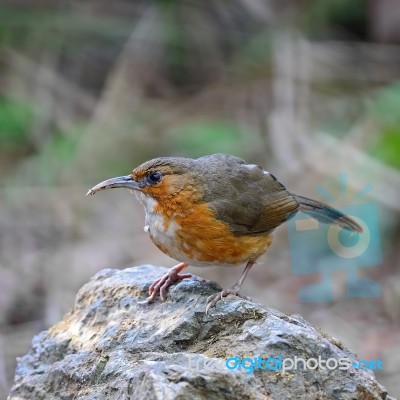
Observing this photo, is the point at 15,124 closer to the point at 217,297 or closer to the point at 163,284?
the point at 163,284

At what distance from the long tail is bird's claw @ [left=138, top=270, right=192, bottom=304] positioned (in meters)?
1.08

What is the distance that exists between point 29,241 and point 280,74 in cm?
410

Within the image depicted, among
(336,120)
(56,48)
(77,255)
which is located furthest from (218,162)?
(56,48)

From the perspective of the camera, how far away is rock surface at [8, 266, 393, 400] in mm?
2871

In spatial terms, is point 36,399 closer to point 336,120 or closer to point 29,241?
point 29,241

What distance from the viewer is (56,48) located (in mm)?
10781

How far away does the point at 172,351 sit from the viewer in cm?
340

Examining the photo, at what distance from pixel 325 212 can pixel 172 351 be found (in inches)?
70.8

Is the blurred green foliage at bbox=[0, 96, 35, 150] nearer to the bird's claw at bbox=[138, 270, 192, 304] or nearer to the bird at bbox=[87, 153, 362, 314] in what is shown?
the bird at bbox=[87, 153, 362, 314]

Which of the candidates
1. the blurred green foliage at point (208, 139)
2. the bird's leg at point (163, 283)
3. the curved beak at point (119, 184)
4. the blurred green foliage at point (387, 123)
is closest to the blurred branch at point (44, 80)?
the blurred green foliage at point (208, 139)

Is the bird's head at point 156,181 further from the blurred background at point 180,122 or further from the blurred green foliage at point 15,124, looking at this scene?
the blurred green foliage at point 15,124

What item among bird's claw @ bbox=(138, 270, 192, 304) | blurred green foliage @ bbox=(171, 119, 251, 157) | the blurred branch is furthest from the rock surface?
the blurred branch

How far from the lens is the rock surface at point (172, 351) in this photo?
2.87m

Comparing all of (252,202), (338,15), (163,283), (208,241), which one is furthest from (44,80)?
(163,283)
